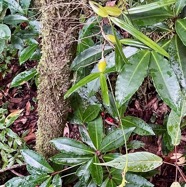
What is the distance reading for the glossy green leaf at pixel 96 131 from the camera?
1189 mm

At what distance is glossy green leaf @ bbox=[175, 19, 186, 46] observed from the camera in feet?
2.69

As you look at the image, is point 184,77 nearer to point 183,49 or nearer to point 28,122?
point 183,49

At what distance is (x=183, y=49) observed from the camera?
2.84 ft

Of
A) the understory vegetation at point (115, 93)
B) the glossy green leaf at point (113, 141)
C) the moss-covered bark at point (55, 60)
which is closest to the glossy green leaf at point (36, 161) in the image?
the understory vegetation at point (115, 93)

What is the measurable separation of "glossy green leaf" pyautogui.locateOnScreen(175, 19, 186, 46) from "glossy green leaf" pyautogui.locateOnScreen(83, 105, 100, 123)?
17.5 inches

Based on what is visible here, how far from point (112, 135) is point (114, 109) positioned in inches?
3.6

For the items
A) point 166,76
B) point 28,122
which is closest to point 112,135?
point 166,76

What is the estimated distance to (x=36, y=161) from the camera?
4.09ft

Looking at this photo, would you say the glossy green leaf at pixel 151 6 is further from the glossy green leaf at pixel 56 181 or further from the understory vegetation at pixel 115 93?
the glossy green leaf at pixel 56 181

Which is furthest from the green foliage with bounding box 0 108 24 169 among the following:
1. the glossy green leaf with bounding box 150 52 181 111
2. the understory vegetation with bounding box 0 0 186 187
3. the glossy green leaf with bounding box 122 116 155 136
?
the glossy green leaf with bounding box 150 52 181 111

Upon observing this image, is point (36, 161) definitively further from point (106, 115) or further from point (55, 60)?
point (106, 115)

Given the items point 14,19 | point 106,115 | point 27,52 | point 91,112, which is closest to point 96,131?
point 91,112

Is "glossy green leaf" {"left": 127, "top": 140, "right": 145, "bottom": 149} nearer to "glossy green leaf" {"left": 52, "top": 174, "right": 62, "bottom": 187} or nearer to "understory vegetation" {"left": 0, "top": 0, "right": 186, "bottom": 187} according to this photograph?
"understory vegetation" {"left": 0, "top": 0, "right": 186, "bottom": 187}

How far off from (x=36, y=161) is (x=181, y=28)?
701 mm
